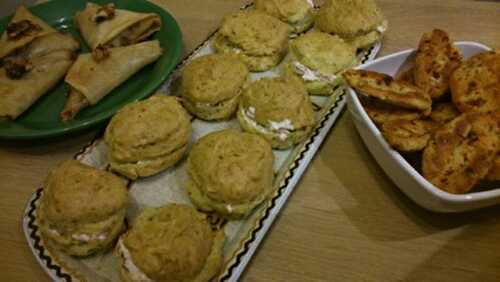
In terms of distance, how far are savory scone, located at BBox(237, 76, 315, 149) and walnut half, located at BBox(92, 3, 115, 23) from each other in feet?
2.64

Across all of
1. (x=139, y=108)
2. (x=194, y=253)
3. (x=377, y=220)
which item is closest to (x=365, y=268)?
(x=377, y=220)

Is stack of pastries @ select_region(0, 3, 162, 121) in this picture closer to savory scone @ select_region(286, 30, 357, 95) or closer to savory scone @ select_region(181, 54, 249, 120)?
savory scone @ select_region(181, 54, 249, 120)

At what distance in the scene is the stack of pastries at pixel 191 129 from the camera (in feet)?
3.57

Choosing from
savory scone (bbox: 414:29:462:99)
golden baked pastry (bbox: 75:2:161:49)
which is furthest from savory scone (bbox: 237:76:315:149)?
golden baked pastry (bbox: 75:2:161:49)

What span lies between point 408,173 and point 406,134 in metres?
0.11

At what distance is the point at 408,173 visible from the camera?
3.62 feet

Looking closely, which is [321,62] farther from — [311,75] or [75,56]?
[75,56]

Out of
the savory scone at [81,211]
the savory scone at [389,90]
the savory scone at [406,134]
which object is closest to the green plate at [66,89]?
the savory scone at [81,211]

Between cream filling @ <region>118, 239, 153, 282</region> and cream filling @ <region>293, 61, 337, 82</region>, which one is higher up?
cream filling @ <region>293, 61, 337, 82</region>

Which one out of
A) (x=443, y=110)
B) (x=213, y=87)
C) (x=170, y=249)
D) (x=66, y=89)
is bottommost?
(x=66, y=89)

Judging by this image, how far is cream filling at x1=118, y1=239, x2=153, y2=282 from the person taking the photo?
3.43 ft

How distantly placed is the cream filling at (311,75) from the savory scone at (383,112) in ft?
0.88

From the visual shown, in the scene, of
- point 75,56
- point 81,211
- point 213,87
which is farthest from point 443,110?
point 75,56

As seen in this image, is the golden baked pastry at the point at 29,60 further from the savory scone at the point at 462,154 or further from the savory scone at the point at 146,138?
the savory scone at the point at 462,154
